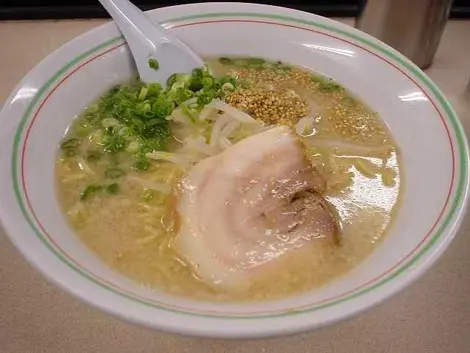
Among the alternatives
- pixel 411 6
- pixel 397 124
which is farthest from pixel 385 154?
pixel 411 6

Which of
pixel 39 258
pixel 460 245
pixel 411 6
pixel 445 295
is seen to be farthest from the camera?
pixel 411 6

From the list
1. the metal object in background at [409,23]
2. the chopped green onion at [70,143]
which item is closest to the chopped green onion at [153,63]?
the chopped green onion at [70,143]

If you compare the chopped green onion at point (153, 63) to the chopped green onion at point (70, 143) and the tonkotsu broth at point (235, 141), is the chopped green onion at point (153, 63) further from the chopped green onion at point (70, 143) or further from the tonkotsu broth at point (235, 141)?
the chopped green onion at point (70, 143)

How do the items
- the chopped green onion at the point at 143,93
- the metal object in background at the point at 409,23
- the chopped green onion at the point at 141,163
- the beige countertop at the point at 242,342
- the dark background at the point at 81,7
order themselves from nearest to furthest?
the beige countertop at the point at 242,342, the chopped green onion at the point at 141,163, the chopped green onion at the point at 143,93, the metal object in background at the point at 409,23, the dark background at the point at 81,7

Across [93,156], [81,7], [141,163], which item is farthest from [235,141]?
[81,7]

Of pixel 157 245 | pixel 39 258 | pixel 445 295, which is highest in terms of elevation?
pixel 39 258

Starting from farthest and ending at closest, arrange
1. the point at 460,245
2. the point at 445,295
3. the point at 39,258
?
the point at 460,245, the point at 445,295, the point at 39,258

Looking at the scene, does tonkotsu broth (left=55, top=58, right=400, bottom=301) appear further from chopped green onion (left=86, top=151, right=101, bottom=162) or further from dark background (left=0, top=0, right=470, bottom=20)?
dark background (left=0, top=0, right=470, bottom=20)

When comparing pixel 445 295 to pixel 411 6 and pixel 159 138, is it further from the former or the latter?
pixel 411 6
